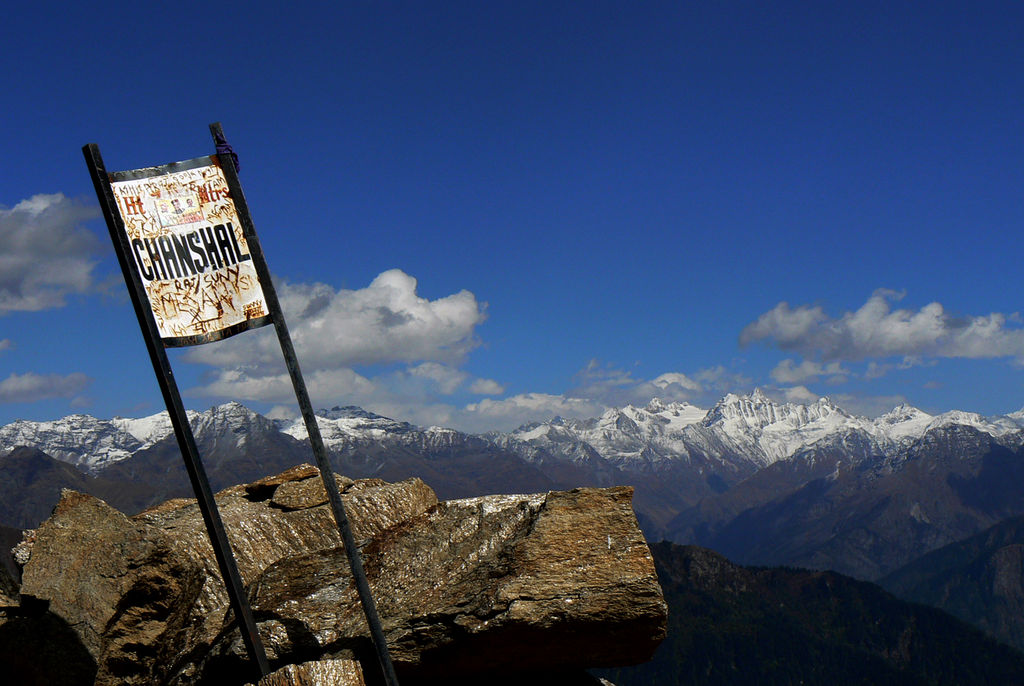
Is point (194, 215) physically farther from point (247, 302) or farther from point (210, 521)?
point (210, 521)

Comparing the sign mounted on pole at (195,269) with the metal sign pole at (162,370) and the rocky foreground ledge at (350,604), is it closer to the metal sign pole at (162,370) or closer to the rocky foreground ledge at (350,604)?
the metal sign pole at (162,370)

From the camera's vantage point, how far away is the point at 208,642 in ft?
44.0

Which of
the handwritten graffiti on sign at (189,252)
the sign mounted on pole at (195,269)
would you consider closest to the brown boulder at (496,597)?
the sign mounted on pole at (195,269)

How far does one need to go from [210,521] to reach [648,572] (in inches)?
262

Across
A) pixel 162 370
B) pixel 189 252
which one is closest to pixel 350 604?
pixel 162 370

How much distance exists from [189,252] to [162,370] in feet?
5.69

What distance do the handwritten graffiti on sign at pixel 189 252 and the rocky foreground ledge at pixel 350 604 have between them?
13.0 feet

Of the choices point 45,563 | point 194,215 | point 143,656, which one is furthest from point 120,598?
point 194,215

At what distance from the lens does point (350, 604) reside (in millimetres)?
13789

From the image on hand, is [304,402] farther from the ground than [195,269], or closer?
closer

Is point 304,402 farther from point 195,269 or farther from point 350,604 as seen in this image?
point 350,604

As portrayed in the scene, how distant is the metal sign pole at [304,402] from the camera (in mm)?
11719

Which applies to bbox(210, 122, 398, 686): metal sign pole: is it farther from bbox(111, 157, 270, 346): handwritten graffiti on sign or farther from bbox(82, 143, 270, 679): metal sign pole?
bbox(82, 143, 270, 679): metal sign pole

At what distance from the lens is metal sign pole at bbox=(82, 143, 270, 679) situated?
11891 millimetres
